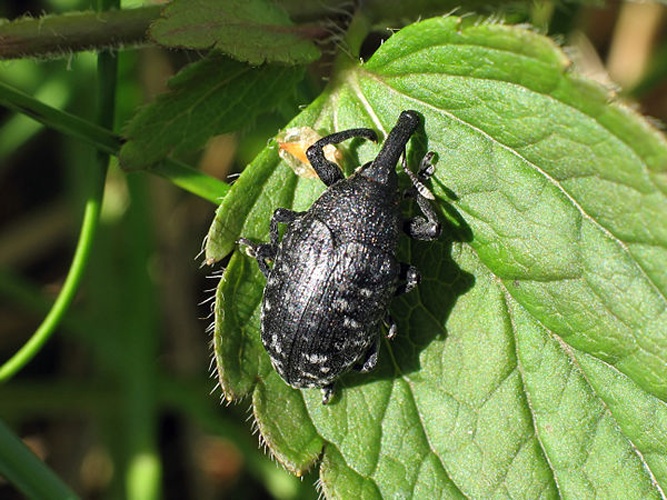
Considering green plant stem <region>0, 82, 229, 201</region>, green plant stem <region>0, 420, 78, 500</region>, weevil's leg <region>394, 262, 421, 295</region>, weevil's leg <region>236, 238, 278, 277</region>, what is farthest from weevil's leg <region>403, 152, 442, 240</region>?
green plant stem <region>0, 420, 78, 500</region>

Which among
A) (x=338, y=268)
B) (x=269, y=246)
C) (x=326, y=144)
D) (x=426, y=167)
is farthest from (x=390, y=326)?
(x=326, y=144)

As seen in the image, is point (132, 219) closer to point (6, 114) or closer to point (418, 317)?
point (6, 114)

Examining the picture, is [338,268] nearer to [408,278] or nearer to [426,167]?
[408,278]

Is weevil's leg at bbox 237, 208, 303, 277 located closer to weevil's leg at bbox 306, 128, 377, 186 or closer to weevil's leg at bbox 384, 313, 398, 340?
weevil's leg at bbox 306, 128, 377, 186

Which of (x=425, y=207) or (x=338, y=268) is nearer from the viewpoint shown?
(x=425, y=207)

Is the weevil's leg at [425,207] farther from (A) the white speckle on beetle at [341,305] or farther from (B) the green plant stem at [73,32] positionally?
(B) the green plant stem at [73,32]
